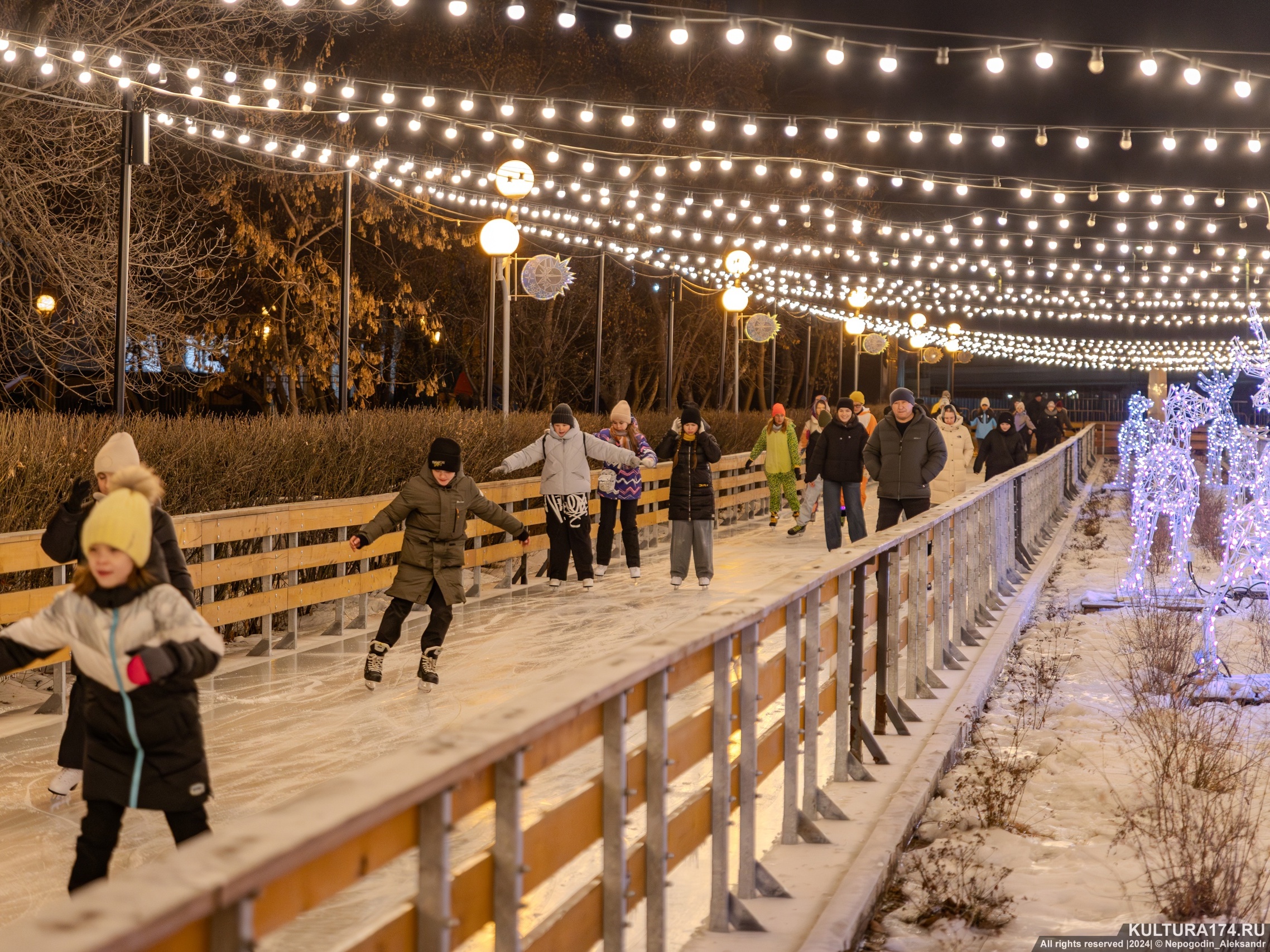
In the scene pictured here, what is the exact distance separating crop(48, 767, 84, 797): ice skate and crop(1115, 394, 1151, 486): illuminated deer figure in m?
20.1

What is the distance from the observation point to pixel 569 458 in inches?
533

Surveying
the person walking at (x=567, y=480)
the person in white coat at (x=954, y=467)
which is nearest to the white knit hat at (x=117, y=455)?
the person walking at (x=567, y=480)

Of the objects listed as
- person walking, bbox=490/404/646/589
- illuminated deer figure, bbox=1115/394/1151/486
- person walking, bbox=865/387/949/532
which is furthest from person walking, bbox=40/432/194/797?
illuminated deer figure, bbox=1115/394/1151/486

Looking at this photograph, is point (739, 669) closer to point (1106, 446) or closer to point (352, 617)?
point (352, 617)

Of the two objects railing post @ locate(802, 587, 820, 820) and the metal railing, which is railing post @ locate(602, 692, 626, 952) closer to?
the metal railing

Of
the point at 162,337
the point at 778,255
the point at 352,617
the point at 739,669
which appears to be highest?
the point at 778,255

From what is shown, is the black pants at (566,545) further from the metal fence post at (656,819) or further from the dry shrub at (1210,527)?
the metal fence post at (656,819)

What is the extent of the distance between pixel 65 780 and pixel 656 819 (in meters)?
3.72

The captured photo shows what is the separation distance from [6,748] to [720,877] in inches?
184

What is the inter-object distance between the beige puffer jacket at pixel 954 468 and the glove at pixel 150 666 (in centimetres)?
1362

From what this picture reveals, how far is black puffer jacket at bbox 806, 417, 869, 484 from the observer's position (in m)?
15.5

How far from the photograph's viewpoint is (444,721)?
7.79 m

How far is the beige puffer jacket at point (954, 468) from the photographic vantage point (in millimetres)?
16953

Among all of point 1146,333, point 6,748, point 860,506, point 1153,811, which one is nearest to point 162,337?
point 860,506
